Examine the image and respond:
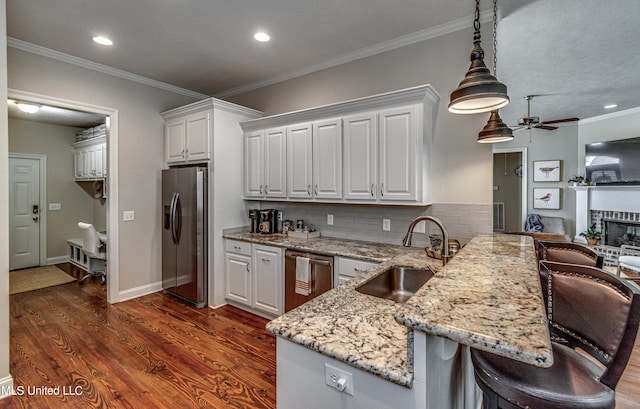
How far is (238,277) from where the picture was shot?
11.8ft

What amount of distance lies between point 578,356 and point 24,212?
7.74 meters

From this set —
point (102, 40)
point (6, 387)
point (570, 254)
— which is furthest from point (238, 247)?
point (570, 254)

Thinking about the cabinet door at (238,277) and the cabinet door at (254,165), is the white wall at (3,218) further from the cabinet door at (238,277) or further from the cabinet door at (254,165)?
the cabinet door at (254,165)

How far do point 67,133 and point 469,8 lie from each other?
7.05 m

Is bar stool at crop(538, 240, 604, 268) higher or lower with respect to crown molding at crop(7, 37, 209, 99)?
lower

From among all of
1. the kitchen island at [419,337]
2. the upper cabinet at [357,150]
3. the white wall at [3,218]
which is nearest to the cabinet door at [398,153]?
the upper cabinet at [357,150]

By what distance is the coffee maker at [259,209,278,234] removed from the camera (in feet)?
A: 12.5

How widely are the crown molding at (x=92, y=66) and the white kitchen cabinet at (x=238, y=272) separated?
238 centimetres

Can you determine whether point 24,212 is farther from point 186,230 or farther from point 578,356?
point 578,356

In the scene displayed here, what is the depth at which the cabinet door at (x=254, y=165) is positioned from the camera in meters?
3.80

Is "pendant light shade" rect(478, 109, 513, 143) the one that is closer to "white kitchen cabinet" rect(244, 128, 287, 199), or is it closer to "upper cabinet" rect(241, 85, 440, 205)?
"upper cabinet" rect(241, 85, 440, 205)

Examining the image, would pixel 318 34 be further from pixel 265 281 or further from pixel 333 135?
pixel 265 281

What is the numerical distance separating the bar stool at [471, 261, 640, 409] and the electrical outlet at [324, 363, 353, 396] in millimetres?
543

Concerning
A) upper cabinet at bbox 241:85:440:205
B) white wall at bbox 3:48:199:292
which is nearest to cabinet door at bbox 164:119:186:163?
white wall at bbox 3:48:199:292
